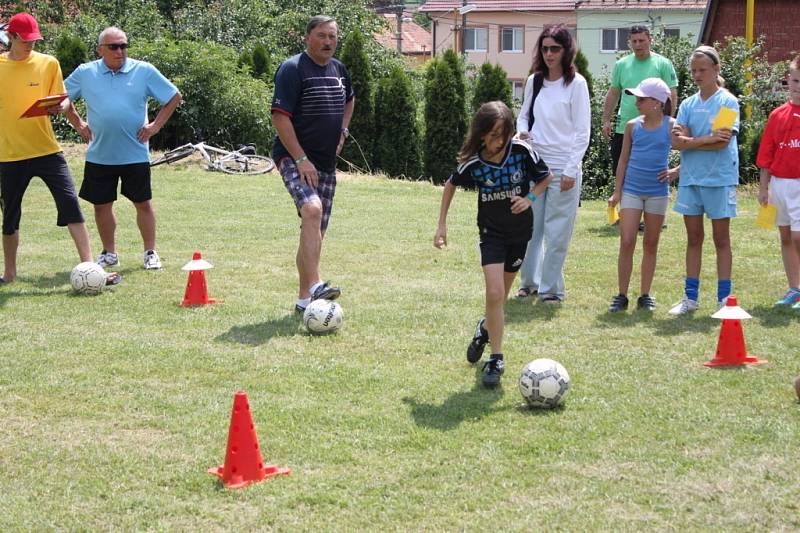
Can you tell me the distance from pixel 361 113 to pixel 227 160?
537 cm

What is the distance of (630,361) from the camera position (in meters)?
6.75

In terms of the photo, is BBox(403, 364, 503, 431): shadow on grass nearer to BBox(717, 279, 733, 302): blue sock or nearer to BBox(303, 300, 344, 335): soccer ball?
BBox(303, 300, 344, 335): soccer ball

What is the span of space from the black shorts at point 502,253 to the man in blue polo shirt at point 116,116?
14.3 ft

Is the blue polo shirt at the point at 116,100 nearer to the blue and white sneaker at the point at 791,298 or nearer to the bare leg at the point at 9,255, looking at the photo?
the bare leg at the point at 9,255

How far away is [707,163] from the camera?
8.08 meters

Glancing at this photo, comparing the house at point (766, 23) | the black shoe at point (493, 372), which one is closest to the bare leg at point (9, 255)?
the black shoe at point (493, 372)

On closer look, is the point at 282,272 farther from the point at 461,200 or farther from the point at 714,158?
the point at 461,200

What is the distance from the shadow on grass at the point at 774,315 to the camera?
7.78 m

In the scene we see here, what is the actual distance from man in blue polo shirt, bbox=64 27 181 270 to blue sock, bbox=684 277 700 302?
16.1 ft

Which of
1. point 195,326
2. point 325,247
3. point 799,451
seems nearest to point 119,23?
point 325,247

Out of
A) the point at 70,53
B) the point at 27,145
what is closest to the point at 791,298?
the point at 27,145

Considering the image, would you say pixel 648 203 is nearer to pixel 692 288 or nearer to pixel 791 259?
pixel 692 288

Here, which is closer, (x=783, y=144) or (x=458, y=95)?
(x=783, y=144)

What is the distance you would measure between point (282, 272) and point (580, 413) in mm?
4909
